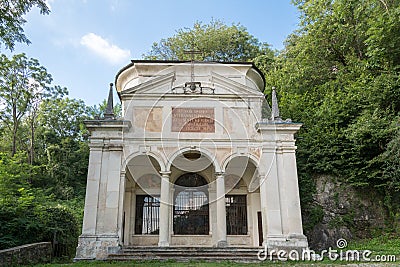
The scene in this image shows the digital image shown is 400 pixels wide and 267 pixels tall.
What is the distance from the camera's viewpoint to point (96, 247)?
1203 centimetres

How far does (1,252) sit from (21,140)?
26152 mm

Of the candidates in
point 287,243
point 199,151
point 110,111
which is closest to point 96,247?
point 199,151

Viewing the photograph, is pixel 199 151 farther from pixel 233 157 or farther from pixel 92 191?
pixel 92 191

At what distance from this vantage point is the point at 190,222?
1600 cm

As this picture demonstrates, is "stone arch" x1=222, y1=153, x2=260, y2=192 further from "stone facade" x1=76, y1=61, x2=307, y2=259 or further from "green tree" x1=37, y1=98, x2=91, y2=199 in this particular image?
"green tree" x1=37, y1=98, x2=91, y2=199

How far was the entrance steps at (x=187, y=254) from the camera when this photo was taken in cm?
1128

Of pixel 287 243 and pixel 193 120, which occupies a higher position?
pixel 193 120

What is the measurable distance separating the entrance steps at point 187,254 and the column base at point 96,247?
285mm

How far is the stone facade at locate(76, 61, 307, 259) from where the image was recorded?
12.8 metres

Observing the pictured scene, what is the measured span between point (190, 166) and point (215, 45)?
806 inches

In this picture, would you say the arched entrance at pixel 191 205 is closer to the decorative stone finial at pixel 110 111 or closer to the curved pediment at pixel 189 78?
the curved pediment at pixel 189 78

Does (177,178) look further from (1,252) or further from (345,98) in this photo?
(345,98)

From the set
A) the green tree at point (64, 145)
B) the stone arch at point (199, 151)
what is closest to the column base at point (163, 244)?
the stone arch at point (199, 151)

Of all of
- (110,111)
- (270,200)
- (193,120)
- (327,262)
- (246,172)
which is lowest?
(327,262)
